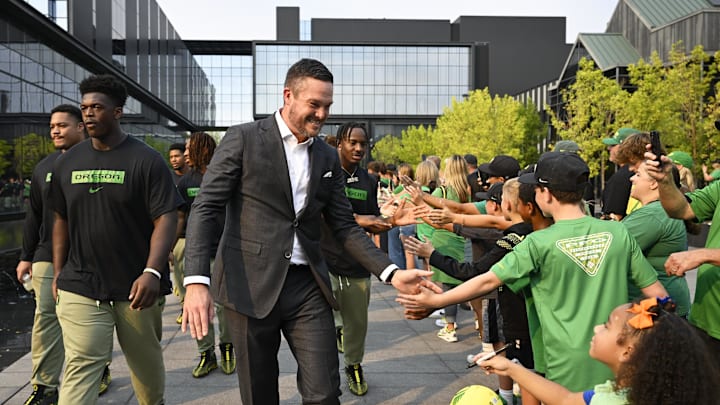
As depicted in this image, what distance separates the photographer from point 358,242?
406 cm

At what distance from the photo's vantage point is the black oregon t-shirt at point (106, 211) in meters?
4.29

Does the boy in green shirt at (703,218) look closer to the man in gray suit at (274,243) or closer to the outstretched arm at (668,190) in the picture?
the outstretched arm at (668,190)

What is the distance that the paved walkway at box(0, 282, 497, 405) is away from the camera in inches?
223

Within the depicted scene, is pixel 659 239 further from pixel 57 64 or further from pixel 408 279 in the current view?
pixel 57 64

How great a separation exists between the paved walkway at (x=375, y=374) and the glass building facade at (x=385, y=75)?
68.5 metres

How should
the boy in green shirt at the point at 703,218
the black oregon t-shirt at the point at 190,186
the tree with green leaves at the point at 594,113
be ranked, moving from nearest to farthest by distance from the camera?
1. the boy in green shirt at the point at 703,218
2. the black oregon t-shirt at the point at 190,186
3. the tree with green leaves at the point at 594,113

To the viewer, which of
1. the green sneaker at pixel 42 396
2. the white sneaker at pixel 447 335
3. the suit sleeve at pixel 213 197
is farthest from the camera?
the white sneaker at pixel 447 335

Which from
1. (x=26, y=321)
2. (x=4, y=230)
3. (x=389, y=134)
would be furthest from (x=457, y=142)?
(x=26, y=321)

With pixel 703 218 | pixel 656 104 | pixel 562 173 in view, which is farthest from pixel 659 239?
pixel 656 104

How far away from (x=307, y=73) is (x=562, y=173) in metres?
1.48

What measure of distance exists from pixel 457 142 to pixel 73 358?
50391 mm

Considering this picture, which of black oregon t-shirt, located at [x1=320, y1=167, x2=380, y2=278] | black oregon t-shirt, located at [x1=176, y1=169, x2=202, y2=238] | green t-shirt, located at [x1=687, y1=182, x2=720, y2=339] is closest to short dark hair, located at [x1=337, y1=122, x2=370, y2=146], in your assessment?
black oregon t-shirt, located at [x1=320, y1=167, x2=380, y2=278]

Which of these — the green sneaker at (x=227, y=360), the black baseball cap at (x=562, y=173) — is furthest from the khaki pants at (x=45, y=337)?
the black baseball cap at (x=562, y=173)

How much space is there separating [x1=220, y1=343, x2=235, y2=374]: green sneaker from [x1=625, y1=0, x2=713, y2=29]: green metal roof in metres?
53.6
